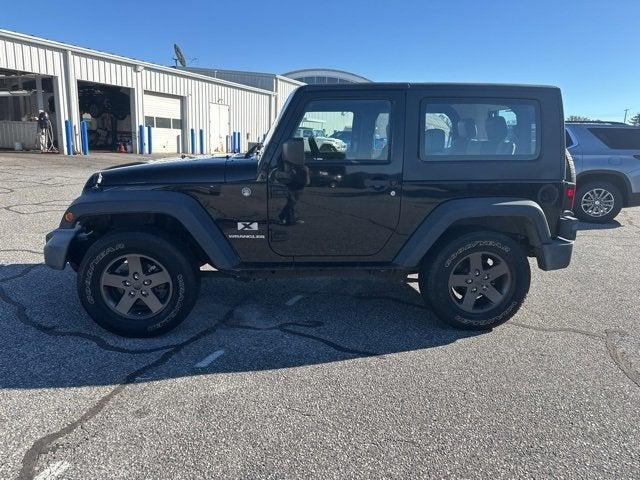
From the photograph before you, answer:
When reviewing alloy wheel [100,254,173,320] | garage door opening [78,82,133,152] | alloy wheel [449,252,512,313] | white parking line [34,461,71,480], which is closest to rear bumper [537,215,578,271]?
alloy wheel [449,252,512,313]

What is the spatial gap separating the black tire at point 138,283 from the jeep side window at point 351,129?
4.52ft

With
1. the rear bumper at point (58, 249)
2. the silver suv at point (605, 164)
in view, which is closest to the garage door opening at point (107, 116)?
the silver suv at point (605, 164)

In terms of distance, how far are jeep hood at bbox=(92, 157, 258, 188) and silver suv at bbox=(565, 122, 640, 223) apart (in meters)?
7.22

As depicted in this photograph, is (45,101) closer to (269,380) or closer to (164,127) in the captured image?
(164,127)

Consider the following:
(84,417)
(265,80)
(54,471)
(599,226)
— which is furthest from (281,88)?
(54,471)

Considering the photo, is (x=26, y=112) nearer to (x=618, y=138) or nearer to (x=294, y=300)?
(x=294, y=300)

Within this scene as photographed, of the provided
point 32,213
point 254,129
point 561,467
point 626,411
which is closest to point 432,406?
point 561,467

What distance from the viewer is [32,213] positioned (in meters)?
7.79

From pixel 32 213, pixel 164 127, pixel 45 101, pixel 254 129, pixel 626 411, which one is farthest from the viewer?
pixel 254 129

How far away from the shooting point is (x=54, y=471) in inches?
84.0

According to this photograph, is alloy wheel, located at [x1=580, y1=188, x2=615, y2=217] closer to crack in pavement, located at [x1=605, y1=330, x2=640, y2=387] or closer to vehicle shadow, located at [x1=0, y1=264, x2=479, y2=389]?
crack in pavement, located at [x1=605, y1=330, x2=640, y2=387]

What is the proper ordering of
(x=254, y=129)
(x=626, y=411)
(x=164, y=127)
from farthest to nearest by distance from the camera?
(x=254, y=129) < (x=164, y=127) < (x=626, y=411)

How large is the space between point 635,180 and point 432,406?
25.9 ft

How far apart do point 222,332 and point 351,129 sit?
6.32 ft
